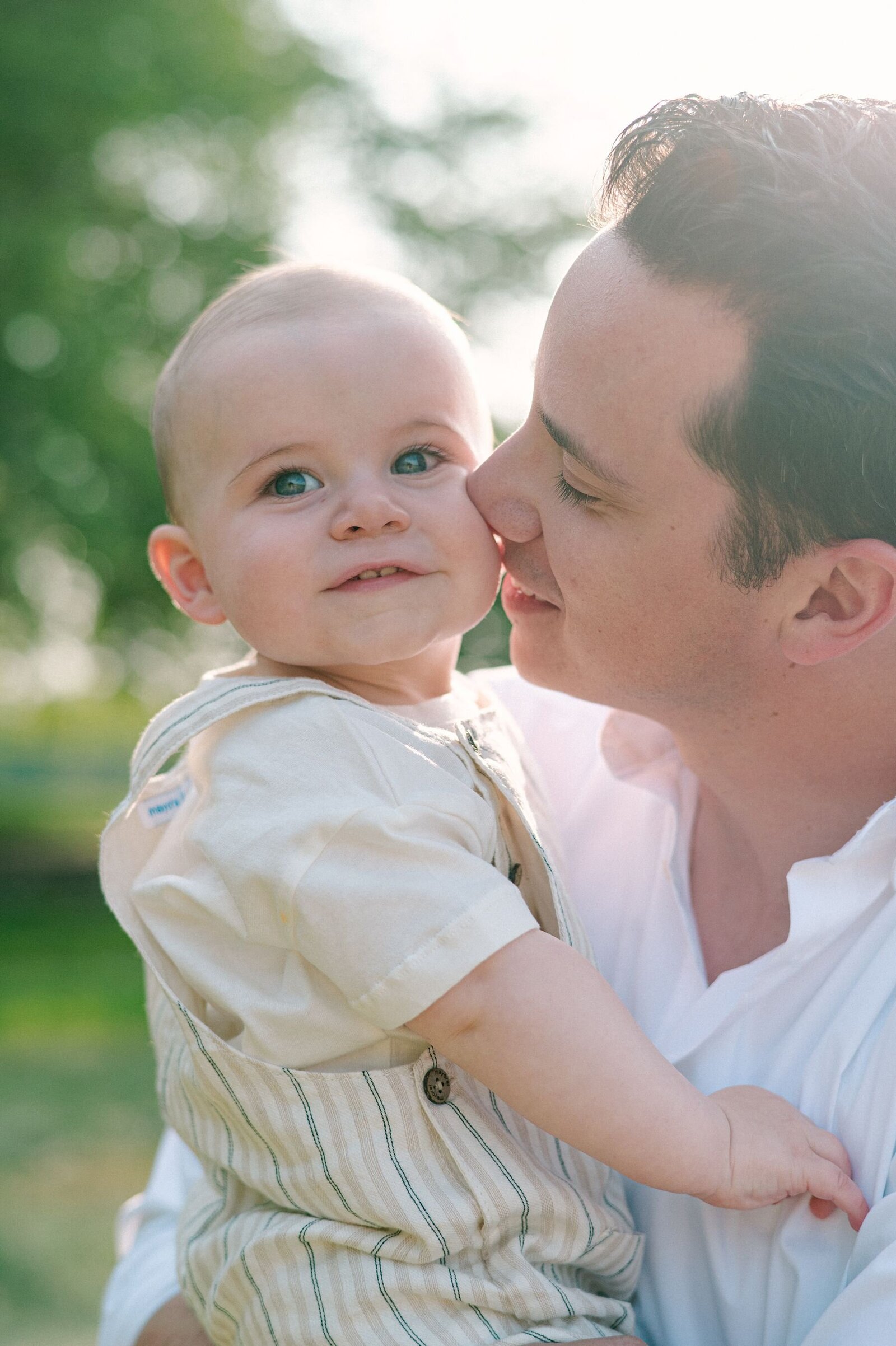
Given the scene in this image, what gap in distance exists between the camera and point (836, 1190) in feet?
5.49

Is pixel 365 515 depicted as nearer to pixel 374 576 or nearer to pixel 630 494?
pixel 374 576

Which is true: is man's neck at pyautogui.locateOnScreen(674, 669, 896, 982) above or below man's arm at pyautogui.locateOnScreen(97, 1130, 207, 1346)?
above

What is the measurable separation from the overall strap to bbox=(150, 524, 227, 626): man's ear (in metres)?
0.27

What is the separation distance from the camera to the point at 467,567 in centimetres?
203

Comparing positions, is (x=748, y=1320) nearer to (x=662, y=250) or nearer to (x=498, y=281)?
(x=662, y=250)

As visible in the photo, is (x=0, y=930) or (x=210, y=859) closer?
(x=210, y=859)

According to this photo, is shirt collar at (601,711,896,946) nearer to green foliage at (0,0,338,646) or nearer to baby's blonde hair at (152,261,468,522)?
baby's blonde hair at (152,261,468,522)

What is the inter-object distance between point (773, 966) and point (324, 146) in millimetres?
11955

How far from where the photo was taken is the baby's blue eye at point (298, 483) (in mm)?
1932

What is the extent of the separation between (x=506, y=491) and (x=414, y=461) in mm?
152

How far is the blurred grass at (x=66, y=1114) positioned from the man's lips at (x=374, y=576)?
4.63m

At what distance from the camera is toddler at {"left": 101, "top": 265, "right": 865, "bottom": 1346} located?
1.60 meters

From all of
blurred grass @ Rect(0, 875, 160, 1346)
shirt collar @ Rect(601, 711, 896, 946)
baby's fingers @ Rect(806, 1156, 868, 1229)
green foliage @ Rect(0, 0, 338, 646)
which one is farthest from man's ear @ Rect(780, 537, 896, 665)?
green foliage @ Rect(0, 0, 338, 646)

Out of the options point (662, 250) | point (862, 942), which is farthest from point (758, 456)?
point (862, 942)
